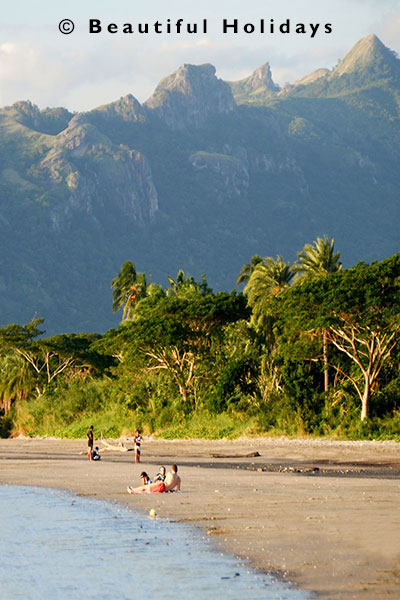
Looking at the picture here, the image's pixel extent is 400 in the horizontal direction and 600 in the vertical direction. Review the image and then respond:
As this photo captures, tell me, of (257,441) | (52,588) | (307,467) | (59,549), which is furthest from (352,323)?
(52,588)

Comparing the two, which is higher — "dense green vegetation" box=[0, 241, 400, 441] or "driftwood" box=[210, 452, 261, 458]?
"dense green vegetation" box=[0, 241, 400, 441]

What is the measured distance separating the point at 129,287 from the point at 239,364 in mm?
34365

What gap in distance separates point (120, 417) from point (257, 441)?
1594cm

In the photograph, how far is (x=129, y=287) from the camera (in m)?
83.9

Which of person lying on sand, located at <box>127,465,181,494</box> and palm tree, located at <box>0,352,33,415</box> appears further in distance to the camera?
palm tree, located at <box>0,352,33,415</box>

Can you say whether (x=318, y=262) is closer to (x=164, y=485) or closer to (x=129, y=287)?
(x=164, y=485)

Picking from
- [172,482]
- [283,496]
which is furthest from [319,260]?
[283,496]

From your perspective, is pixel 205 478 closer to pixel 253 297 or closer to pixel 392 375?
pixel 392 375

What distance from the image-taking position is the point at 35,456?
152 ft

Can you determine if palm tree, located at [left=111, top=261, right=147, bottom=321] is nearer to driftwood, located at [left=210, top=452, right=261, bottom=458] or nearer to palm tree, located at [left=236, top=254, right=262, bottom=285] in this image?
palm tree, located at [left=236, top=254, right=262, bottom=285]

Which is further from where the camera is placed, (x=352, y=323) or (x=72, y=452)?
(x=72, y=452)

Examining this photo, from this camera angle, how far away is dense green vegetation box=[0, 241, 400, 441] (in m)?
41.4

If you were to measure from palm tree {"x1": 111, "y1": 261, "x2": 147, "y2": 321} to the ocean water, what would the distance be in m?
60.9

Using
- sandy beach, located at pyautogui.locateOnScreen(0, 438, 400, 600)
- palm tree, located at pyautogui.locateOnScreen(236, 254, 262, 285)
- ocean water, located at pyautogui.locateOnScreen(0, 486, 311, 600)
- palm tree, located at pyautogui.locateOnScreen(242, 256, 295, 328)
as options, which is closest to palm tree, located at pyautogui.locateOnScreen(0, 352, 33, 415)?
palm tree, located at pyautogui.locateOnScreen(236, 254, 262, 285)
